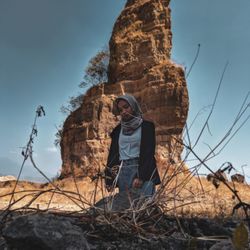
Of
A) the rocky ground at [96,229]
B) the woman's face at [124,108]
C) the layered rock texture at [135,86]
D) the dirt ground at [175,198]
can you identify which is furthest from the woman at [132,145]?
the layered rock texture at [135,86]

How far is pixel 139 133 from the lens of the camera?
4457mm

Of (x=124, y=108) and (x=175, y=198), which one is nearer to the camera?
(x=175, y=198)

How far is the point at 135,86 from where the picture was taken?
24.6 meters

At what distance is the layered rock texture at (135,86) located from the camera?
901 inches

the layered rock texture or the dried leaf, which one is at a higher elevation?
the layered rock texture

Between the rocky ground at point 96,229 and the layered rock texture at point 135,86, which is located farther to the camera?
the layered rock texture at point 135,86

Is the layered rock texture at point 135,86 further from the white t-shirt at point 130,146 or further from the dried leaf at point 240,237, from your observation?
the dried leaf at point 240,237

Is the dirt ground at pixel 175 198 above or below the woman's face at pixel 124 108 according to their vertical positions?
below

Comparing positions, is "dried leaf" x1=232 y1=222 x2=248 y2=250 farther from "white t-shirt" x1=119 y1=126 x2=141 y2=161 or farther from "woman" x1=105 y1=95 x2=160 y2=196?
"white t-shirt" x1=119 y1=126 x2=141 y2=161

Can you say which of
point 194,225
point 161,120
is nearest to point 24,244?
point 194,225

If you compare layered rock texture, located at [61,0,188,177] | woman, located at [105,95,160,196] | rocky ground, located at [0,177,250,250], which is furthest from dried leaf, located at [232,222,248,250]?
layered rock texture, located at [61,0,188,177]

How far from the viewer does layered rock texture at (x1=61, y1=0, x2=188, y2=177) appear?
2288cm

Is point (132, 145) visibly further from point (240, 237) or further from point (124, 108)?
point (240, 237)

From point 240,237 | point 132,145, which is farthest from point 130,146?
point 240,237
